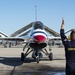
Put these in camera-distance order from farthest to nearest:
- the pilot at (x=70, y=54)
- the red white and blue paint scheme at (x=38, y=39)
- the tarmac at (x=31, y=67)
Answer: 1. the red white and blue paint scheme at (x=38, y=39)
2. the tarmac at (x=31, y=67)
3. the pilot at (x=70, y=54)

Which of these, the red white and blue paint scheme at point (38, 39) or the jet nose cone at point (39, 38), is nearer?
the jet nose cone at point (39, 38)

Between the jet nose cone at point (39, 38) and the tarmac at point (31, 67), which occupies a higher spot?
the jet nose cone at point (39, 38)

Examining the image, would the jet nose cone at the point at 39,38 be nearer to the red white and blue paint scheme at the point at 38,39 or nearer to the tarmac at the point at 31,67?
the red white and blue paint scheme at the point at 38,39

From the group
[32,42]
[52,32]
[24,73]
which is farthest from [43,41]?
[52,32]

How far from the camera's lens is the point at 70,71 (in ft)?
19.5

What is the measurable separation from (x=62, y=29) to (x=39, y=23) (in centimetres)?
1151

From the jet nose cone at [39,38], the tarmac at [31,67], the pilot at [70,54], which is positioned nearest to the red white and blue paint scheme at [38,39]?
the jet nose cone at [39,38]

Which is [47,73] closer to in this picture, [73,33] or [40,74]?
[40,74]

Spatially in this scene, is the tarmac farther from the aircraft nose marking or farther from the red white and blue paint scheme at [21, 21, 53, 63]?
A: the aircraft nose marking

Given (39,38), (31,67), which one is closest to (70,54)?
(31,67)

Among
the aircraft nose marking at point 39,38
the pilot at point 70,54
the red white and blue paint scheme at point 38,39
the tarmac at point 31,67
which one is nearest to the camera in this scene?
the pilot at point 70,54

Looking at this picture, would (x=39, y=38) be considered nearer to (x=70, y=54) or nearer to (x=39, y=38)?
(x=39, y=38)

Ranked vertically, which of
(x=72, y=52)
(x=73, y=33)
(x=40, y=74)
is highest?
(x=73, y=33)

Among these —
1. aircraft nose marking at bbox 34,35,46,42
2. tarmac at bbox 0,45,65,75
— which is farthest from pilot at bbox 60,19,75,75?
aircraft nose marking at bbox 34,35,46,42
